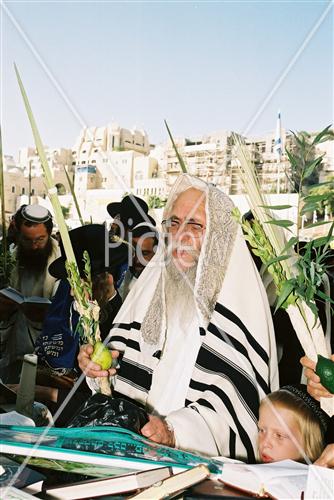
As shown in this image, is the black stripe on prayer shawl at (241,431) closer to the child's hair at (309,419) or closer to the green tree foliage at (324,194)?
the child's hair at (309,419)

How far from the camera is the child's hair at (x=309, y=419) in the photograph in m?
1.99

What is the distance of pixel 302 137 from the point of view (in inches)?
79.3

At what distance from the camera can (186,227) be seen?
268 cm

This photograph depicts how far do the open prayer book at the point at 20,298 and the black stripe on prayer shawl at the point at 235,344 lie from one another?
6.87ft

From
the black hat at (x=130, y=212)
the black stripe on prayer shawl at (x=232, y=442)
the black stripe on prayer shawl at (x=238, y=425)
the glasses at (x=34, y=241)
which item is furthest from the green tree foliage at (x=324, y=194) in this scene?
the glasses at (x=34, y=241)

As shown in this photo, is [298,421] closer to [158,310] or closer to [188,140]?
[158,310]

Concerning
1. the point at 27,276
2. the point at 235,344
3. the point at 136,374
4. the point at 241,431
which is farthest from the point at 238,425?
the point at 27,276

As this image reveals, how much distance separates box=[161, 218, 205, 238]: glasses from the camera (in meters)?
2.66

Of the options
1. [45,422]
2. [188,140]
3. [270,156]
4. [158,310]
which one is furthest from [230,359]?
[188,140]

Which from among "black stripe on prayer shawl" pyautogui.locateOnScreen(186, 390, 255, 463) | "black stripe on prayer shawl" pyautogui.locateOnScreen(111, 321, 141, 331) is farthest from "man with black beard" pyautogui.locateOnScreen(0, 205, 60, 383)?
"black stripe on prayer shawl" pyautogui.locateOnScreen(186, 390, 255, 463)

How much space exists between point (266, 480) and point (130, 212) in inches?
132

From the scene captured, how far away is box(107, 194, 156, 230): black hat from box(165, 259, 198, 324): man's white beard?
1.70m

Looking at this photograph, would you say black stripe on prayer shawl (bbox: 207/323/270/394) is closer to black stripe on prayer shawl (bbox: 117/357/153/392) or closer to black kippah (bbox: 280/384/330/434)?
black kippah (bbox: 280/384/330/434)

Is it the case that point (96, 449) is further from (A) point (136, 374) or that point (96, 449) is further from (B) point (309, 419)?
(A) point (136, 374)
